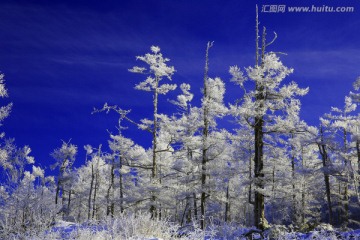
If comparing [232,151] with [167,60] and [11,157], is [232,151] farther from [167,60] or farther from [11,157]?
[11,157]

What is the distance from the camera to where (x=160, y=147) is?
3136 cm

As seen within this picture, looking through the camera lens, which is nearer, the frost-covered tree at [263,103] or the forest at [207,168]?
the forest at [207,168]

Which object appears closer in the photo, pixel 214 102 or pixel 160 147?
pixel 214 102

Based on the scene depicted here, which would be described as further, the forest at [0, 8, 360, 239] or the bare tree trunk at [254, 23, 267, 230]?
the bare tree trunk at [254, 23, 267, 230]

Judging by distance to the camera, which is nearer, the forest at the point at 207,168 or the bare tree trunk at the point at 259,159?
the forest at the point at 207,168

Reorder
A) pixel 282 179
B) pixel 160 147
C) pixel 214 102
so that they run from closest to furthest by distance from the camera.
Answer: pixel 282 179 → pixel 214 102 → pixel 160 147

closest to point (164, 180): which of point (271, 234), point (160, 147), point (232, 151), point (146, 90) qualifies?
point (160, 147)

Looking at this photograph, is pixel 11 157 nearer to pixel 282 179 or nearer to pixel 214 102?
Result: pixel 214 102

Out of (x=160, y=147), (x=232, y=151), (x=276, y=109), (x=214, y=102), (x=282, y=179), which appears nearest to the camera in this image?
(x=276, y=109)

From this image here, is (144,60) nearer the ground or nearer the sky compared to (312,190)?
nearer the sky

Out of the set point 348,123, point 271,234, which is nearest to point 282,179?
point 271,234

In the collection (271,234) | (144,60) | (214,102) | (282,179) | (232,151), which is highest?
(144,60)

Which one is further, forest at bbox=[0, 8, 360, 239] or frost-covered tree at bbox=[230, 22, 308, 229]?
frost-covered tree at bbox=[230, 22, 308, 229]

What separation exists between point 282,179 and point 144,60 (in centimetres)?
1095
